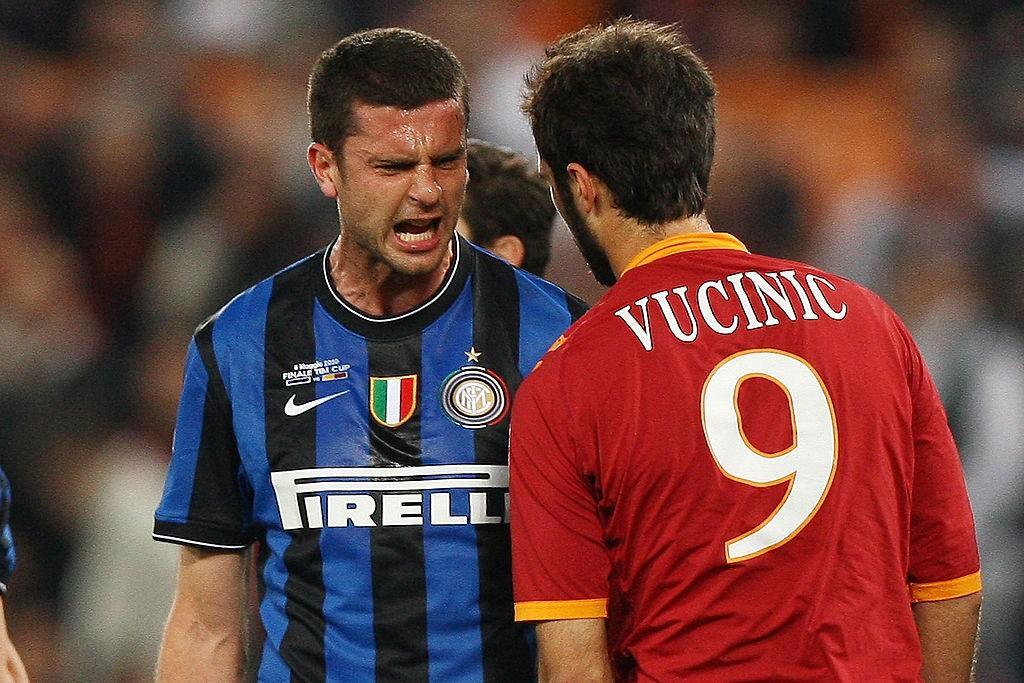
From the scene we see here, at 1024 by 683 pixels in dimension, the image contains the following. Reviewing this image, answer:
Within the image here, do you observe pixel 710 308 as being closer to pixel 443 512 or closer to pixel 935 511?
pixel 935 511

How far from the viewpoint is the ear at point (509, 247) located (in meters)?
3.29

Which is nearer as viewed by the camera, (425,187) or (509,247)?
(425,187)

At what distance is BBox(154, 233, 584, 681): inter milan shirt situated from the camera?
8.19ft

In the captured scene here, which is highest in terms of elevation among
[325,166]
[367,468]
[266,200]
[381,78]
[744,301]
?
[266,200]

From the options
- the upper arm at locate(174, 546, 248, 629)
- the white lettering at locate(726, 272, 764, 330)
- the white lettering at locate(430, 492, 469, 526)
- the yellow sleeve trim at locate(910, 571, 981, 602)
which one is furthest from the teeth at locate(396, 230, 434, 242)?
the yellow sleeve trim at locate(910, 571, 981, 602)

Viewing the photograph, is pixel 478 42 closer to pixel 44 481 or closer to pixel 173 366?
pixel 173 366

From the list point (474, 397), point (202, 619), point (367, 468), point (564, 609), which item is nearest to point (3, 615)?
point (202, 619)

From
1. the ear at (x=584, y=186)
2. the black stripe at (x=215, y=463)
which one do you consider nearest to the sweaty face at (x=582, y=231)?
the ear at (x=584, y=186)

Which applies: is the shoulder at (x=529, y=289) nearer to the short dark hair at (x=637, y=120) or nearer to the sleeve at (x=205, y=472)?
the short dark hair at (x=637, y=120)

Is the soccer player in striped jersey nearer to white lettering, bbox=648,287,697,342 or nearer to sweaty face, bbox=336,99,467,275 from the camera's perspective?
sweaty face, bbox=336,99,467,275

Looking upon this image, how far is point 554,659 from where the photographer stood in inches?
87.0

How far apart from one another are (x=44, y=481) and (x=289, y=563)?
351 centimetres

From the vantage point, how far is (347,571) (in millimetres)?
2506

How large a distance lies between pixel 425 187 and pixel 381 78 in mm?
218
